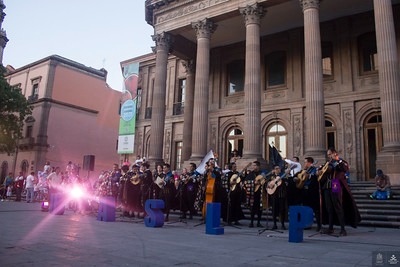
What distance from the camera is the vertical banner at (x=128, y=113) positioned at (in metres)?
23.1

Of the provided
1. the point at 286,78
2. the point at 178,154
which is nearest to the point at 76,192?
the point at 178,154

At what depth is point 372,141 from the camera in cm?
1800

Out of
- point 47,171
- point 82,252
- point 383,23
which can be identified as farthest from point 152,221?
point 47,171

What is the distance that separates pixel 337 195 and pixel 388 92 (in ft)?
26.2

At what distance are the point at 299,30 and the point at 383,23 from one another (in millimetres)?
6988

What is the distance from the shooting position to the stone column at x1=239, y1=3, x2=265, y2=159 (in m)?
16.8

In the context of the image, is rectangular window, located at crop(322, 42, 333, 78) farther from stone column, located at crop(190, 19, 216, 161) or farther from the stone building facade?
stone column, located at crop(190, 19, 216, 161)

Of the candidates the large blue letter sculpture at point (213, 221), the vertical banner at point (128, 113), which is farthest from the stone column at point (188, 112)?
the large blue letter sculpture at point (213, 221)

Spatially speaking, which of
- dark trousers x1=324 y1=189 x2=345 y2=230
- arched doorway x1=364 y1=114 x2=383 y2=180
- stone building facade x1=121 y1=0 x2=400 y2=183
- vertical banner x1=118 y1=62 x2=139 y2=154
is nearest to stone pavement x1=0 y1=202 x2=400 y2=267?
dark trousers x1=324 y1=189 x2=345 y2=230

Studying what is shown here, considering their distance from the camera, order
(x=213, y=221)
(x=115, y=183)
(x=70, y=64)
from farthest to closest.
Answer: (x=70, y=64) → (x=115, y=183) → (x=213, y=221)

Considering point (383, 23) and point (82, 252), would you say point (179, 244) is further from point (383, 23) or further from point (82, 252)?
point (383, 23)

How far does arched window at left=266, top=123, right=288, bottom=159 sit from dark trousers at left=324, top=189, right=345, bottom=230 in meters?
12.2

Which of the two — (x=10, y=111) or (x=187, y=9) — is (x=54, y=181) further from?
(x=10, y=111)

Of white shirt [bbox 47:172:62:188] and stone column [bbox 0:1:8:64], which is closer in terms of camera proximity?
white shirt [bbox 47:172:62:188]
